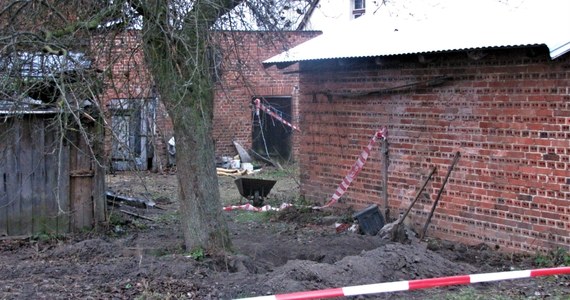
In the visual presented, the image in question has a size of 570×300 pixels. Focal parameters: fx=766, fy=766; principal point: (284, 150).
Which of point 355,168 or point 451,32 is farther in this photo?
point 355,168

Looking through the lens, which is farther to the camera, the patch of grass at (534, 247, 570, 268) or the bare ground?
the patch of grass at (534, 247, 570, 268)

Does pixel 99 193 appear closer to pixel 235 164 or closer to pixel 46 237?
pixel 46 237

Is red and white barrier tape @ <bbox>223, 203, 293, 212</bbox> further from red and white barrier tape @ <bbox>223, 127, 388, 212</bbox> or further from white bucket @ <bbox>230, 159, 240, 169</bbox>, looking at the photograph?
white bucket @ <bbox>230, 159, 240, 169</bbox>

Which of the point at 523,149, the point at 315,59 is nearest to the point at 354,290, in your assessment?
the point at 523,149

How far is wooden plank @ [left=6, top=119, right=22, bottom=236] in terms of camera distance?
1125 cm

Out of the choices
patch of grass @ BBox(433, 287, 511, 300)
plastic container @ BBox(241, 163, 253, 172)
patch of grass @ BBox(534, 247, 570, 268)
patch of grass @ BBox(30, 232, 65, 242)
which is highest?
plastic container @ BBox(241, 163, 253, 172)

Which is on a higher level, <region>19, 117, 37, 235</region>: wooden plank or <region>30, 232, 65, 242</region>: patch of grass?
<region>19, 117, 37, 235</region>: wooden plank

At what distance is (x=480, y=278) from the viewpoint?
6945mm

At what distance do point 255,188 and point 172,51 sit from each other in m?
7.36

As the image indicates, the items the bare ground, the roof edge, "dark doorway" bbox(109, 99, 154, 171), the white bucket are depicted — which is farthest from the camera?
the white bucket

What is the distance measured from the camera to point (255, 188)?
15.4m

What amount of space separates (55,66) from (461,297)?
498cm

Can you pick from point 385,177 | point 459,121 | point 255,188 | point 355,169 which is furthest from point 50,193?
point 459,121

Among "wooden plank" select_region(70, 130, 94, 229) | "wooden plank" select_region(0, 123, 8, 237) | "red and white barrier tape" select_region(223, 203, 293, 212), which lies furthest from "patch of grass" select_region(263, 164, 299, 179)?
"wooden plank" select_region(0, 123, 8, 237)
